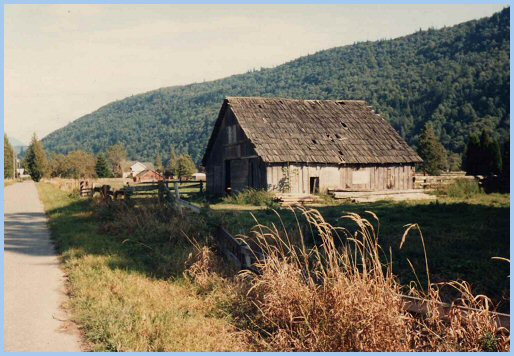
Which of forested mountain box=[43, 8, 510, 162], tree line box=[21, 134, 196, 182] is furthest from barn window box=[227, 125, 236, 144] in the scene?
tree line box=[21, 134, 196, 182]

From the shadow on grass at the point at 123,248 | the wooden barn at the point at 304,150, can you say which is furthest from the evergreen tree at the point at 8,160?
the shadow on grass at the point at 123,248

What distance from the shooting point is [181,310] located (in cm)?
670

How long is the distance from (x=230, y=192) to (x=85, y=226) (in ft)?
51.1

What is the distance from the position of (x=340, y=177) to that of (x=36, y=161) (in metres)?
61.4

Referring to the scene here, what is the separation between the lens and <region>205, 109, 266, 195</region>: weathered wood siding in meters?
27.3

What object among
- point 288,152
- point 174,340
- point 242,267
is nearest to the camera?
point 174,340

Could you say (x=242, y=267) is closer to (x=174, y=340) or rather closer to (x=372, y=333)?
(x=174, y=340)

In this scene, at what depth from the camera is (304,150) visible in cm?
2745

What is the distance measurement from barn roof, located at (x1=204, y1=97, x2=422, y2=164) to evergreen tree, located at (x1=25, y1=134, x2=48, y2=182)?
51838mm

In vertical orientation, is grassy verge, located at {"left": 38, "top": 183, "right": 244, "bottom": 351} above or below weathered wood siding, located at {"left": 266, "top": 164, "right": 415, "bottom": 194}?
below

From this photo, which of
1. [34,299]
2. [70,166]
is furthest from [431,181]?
[70,166]

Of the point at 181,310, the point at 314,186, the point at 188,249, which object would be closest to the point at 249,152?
the point at 314,186

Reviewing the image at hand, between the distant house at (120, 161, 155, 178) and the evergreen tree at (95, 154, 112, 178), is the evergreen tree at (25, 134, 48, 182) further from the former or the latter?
the distant house at (120, 161, 155, 178)

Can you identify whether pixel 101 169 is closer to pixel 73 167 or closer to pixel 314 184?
pixel 73 167
